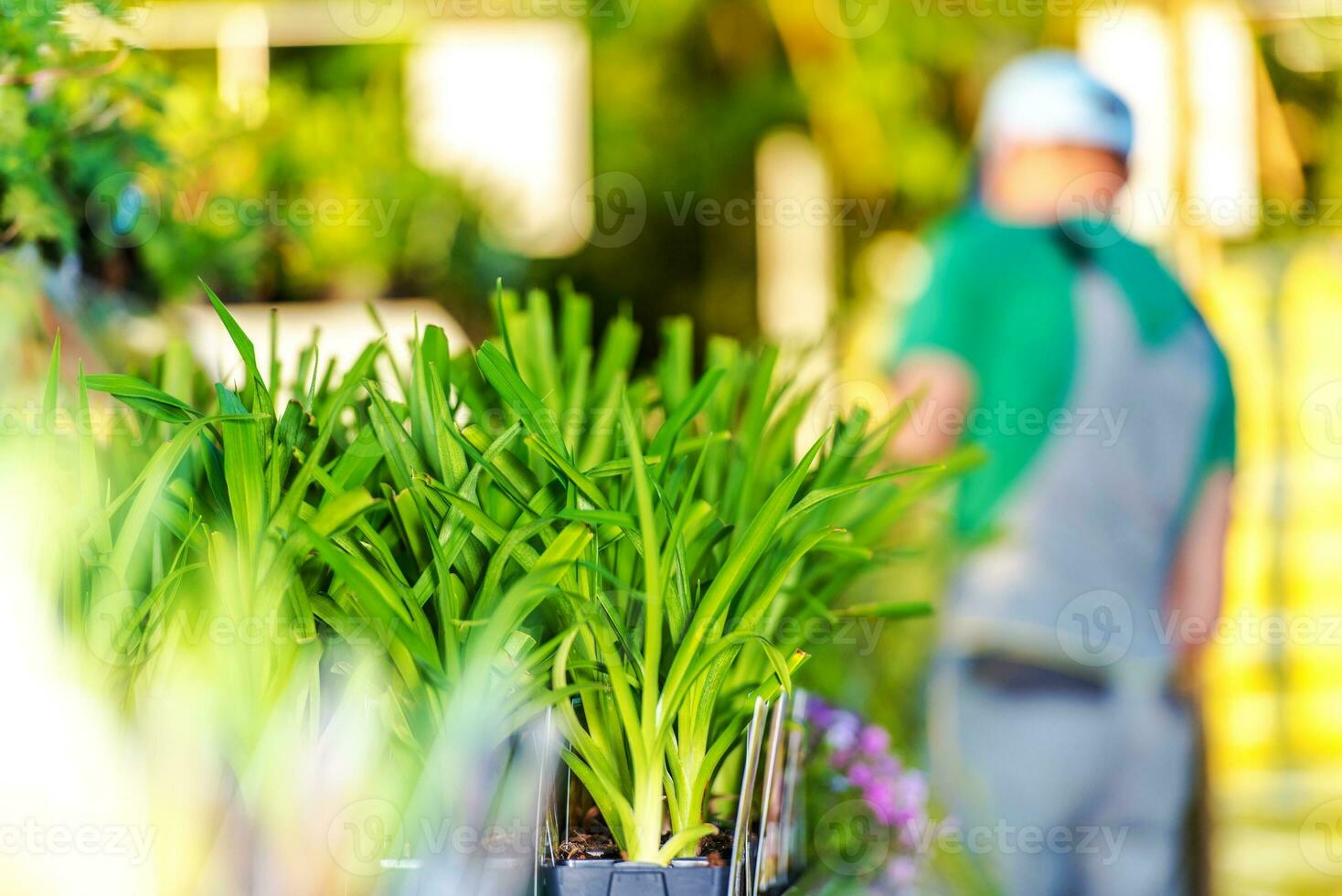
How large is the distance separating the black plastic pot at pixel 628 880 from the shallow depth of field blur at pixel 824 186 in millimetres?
930

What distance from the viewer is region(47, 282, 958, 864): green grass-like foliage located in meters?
0.55

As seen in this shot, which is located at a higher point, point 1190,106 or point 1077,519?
point 1190,106

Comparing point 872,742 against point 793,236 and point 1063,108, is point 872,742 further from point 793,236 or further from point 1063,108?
point 793,236

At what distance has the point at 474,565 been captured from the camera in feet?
1.94

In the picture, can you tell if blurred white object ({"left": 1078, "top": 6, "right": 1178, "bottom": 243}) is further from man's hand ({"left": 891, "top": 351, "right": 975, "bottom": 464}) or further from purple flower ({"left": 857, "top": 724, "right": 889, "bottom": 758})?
purple flower ({"left": 857, "top": 724, "right": 889, "bottom": 758})

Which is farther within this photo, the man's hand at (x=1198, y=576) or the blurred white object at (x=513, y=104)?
the blurred white object at (x=513, y=104)

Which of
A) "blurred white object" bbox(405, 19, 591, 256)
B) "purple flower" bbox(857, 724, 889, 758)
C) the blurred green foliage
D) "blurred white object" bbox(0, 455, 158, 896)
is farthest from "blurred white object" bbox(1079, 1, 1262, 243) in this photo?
"blurred white object" bbox(0, 455, 158, 896)

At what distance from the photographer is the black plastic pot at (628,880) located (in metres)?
0.57

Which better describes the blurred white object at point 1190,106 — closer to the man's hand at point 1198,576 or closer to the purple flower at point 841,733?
the man's hand at point 1198,576

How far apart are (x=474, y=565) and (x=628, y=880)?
160mm

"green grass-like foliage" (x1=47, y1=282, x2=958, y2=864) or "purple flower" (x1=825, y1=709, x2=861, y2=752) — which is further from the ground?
"green grass-like foliage" (x1=47, y1=282, x2=958, y2=864)

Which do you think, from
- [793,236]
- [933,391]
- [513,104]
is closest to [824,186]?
[793,236]

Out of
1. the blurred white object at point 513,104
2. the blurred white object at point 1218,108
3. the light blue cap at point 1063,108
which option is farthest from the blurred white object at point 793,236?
the light blue cap at point 1063,108

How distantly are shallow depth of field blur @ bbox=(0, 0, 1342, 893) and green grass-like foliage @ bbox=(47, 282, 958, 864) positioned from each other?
90 cm
